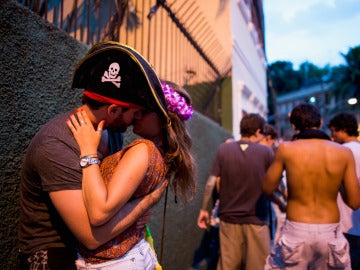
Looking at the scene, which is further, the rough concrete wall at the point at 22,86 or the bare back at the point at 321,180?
the bare back at the point at 321,180

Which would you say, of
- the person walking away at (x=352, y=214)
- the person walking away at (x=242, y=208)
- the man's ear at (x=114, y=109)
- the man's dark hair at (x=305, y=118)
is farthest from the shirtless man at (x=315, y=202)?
the man's ear at (x=114, y=109)

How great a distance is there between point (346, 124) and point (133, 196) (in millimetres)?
3116

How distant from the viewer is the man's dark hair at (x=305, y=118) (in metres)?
3.29

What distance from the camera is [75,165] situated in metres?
1.47

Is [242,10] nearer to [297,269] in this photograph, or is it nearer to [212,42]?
[212,42]

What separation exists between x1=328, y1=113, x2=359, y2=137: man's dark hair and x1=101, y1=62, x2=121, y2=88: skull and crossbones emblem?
3.19m

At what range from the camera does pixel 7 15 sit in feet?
5.90

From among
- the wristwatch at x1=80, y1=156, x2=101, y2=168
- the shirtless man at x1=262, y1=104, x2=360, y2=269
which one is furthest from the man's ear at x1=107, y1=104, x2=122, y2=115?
the shirtless man at x1=262, y1=104, x2=360, y2=269

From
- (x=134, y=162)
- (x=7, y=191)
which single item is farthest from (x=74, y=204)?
(x=7, y=191)

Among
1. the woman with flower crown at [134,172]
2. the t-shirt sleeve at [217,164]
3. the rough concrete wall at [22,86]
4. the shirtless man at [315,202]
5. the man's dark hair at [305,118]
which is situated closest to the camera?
the woman with flower crown at [134,172]

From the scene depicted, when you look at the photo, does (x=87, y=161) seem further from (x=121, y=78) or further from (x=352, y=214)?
(x=352, y=214)

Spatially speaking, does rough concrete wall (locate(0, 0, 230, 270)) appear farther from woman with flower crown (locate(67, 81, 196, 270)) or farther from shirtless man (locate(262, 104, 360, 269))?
shirtless man (locate(262, 104, 360, 269))

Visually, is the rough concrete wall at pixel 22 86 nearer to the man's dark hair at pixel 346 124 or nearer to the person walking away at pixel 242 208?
the person walking away at pixel 242 208

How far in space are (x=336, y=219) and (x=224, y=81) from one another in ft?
17.8
